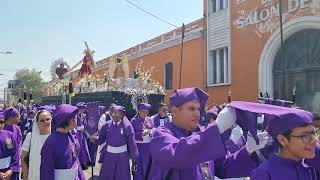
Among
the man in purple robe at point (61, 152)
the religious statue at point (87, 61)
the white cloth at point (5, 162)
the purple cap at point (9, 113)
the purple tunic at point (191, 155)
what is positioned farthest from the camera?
the religious statue at point (87, 61)

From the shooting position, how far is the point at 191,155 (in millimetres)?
2883

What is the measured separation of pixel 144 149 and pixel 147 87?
8.87 m

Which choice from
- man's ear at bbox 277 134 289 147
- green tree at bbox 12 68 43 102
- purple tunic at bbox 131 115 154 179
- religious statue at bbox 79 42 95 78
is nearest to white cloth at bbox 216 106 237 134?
man's ear at bbox 277 134 289 147

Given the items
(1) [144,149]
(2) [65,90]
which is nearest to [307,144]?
(1) [144,149]

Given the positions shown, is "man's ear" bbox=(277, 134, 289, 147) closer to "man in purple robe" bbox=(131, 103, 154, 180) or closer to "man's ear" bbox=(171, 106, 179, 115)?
"man's ear" bbox=(171, 106, 179, 115)

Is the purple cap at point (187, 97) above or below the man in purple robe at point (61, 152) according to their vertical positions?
above

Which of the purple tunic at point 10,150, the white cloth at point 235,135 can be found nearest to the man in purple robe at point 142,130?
the purple tunic at point 10,150

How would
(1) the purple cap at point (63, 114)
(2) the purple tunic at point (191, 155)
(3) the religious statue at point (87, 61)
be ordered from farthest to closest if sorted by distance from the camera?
(3) the religious statue at point (87, 61)
(1) the purple cap at point (63, 114)
(2) the purple tunic at point (191, 155)

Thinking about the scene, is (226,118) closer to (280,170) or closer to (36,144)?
(280,170)

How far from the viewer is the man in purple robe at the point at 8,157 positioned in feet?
21.3

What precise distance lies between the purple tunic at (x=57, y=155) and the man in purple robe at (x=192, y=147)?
72.8 inches

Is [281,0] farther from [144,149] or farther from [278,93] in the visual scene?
[144,149]

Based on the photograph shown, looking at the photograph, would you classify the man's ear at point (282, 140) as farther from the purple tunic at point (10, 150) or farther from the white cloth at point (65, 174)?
the purple tunic at point (10, 150)

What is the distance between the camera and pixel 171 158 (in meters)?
2.99
